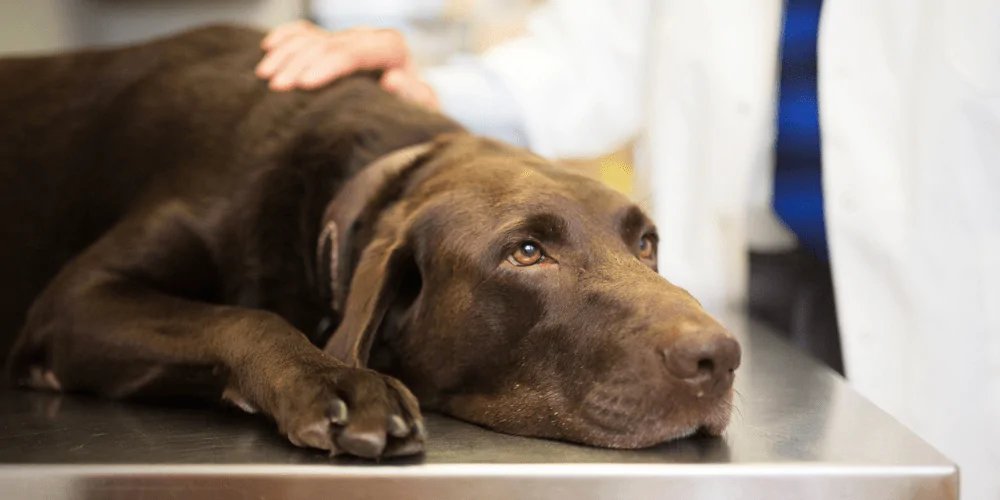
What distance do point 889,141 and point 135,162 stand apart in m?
1.26

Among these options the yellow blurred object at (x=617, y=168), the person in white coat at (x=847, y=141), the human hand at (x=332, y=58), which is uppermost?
the human hand at (x=332, y=58)

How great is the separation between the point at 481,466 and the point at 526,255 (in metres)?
0.37

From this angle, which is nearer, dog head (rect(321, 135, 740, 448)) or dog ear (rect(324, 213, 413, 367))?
dog head (rect(321, 135, 740, 448))

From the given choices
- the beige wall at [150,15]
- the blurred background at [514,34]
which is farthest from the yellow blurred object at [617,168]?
the beige wall at [150,15]

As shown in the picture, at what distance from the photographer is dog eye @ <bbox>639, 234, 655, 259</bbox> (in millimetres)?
1238

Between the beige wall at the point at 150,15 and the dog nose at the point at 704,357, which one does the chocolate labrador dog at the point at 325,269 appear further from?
the beige wall at the point at 150,15

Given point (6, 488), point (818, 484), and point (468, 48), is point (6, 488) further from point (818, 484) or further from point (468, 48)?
point (468, 48)

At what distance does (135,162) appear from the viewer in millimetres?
1503

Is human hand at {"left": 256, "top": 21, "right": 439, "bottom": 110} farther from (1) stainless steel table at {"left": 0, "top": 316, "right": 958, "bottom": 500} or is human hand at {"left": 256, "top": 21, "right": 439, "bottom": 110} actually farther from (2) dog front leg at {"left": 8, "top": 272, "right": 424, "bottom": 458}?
(1) stainless steel table at {"left": 0, "top": 316, "right": 958, "bottom": 500}

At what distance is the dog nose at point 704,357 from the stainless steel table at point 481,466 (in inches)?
2.1

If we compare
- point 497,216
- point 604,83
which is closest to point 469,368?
point 497,216

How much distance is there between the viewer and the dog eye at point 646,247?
1238mm

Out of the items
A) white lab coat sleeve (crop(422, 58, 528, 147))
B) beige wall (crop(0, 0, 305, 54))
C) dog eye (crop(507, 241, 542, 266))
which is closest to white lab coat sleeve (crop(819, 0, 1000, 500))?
white lab coat sleeve (crop(422, 58, 528, 147))

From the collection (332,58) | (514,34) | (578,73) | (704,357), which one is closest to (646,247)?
(704,357)
